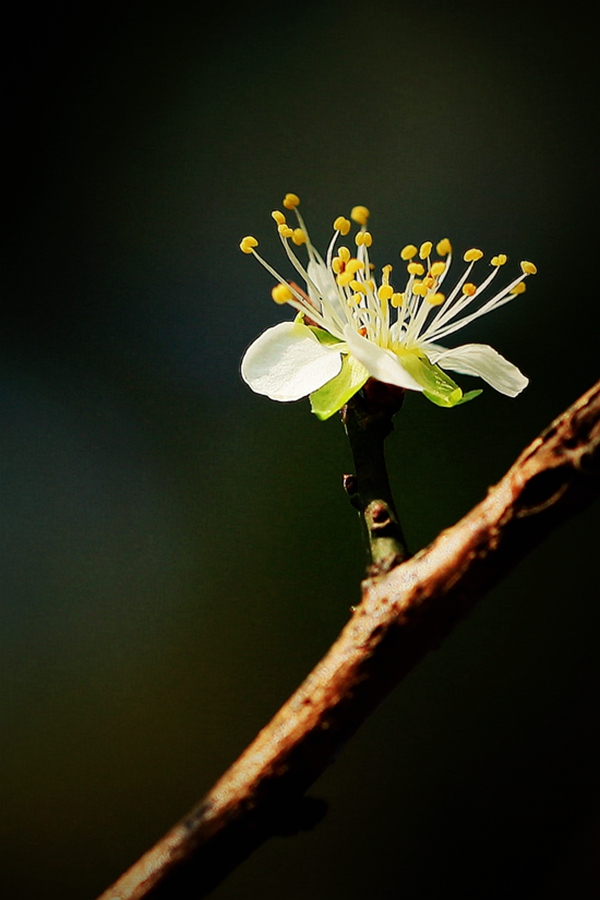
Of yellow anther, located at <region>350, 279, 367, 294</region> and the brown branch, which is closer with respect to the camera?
the brown branch

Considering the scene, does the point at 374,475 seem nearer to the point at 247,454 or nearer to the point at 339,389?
the point at 339,389

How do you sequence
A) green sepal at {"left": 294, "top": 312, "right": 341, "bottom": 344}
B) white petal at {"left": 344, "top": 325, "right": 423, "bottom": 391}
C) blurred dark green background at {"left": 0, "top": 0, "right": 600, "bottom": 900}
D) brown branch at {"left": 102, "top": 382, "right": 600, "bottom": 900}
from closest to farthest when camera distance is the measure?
brown branch at {"left": 102, "top": 382, "right": 600, "bottom": 900} < white petal at {"left": 344, "top": 325, "right": 423, "bottom": 391} < green sepal at {"left": 294, "top": 312, "right": 341, "bottom": 344} < blurred dark green background at {"left": 0, "top": 0, "right": 600, "bottom": 900}

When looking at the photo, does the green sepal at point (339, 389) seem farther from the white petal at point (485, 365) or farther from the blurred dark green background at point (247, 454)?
the blurred dark green background at point (247, 454)

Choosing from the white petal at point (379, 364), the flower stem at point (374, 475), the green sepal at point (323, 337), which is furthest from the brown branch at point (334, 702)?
the green sepal at point (323, 337)

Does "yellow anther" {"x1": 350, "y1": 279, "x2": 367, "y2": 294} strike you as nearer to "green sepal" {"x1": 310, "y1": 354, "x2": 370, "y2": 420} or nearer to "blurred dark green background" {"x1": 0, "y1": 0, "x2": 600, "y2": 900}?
"green sepal" {"x1": 310, "y1": 354, "x2": 370, "y2": 420}

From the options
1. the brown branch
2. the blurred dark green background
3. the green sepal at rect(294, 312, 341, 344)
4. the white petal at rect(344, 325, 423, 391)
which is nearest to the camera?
the brown branch

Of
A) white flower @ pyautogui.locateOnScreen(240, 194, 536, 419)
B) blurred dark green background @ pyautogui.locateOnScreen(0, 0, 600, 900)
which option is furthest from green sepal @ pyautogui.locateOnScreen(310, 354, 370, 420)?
blurred dark green background @ pyautogui.locateOnScreen(0, 0, 600, 900)

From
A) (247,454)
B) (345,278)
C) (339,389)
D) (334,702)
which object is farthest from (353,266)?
(247,454)

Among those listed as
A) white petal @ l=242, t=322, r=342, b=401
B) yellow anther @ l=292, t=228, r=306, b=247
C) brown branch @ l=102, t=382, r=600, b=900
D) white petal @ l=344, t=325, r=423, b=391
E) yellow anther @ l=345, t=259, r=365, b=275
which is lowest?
brown branch @ l=102, t=382, r=600, b=900
